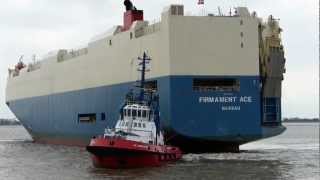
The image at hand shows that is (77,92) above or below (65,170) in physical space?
above

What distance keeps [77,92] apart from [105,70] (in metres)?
5.90

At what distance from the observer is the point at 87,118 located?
43594mm

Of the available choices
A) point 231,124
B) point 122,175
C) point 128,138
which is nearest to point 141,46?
point 231,124

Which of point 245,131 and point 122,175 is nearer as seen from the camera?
point 122,175

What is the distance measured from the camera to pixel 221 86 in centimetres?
3375

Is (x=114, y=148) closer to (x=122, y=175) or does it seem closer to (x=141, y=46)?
(x=122, y=175)

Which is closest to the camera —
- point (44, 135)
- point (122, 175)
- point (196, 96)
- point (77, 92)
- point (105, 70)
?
point (122, 175)

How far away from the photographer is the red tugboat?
88.2ft

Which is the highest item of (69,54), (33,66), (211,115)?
(69,54)

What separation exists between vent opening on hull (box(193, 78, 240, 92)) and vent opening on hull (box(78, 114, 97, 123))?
11.0 m

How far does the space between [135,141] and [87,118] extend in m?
16.8

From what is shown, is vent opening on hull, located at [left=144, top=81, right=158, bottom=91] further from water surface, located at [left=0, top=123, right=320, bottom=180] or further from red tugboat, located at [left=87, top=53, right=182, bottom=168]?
water surface, located at [left=0, top=123, right=320, bottom=180]

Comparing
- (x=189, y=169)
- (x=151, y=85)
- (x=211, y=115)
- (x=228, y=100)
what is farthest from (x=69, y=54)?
(x=189, y=169)

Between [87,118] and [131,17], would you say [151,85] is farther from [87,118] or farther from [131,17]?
[87,118]
